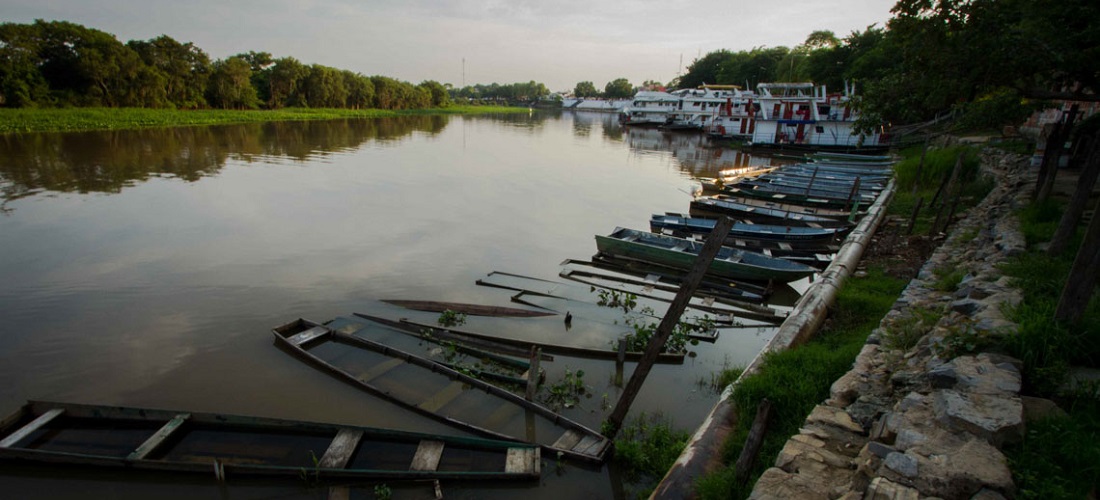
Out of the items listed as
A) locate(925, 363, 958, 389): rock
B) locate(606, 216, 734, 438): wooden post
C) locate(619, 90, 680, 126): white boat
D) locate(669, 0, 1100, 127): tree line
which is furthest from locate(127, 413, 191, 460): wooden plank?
locate(619, 90, 680, 126): white boat

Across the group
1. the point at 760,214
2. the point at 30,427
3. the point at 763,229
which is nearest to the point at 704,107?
the point at 760,214

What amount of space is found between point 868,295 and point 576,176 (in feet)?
78.3

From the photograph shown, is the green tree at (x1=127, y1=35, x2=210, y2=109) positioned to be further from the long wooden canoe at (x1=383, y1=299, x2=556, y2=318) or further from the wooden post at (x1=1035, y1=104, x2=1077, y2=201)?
the wooden post at (x1=1035, y1=104, x2=1077, y2=201)

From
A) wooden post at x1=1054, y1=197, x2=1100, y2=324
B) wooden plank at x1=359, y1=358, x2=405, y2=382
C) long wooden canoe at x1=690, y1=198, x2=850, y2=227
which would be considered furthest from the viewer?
long wooden canoe at x1=690, y1=198, x2=850, y2=227

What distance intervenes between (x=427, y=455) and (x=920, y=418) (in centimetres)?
552

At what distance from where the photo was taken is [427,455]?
20.9 ft

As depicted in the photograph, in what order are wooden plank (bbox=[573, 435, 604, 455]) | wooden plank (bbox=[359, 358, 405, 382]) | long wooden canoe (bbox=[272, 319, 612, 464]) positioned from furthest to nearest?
wooden plank (bbox=[359, 358, 405, 382])
long wooden canoe (bbox=[272, 319, 612, 464])
wooden plank (bbox=[573, 435, 604, 455])

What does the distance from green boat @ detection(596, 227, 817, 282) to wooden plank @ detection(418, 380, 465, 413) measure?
275 inches

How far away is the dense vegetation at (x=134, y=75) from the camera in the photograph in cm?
4716

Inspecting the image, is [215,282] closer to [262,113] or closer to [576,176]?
[576,176]

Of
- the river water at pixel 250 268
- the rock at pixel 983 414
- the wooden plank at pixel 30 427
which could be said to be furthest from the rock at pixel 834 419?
the wooden plank at pixel 30 427

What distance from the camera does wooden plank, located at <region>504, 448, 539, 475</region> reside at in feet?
20.2

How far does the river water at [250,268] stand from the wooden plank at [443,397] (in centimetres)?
24

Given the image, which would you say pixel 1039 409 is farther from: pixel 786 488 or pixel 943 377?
pixel 786 488
